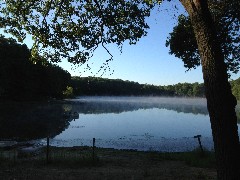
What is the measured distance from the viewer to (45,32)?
38.6 ft

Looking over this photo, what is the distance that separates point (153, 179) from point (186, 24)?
9929mm

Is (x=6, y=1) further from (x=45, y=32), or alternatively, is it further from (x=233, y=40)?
(x=233, y=40)

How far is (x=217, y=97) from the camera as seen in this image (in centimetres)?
646

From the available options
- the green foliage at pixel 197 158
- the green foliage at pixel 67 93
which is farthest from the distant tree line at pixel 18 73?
the green foliage at pixel 197 158

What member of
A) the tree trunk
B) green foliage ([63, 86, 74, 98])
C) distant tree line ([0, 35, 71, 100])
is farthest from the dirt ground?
green foliage ([63, 86, 74, 98])

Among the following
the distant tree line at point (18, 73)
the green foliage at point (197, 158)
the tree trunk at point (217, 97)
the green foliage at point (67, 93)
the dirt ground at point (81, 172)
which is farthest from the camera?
the green foliage at point (67, 93)

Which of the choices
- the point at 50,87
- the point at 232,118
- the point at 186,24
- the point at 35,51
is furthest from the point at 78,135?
the point at 50,87

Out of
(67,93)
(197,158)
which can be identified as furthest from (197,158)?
(67,93)

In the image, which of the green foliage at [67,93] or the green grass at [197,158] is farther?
the green foliage at [67,93]

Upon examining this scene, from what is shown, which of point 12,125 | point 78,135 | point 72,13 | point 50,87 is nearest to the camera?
point 72,13

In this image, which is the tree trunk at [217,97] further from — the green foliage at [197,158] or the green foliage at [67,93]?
the green foliage at [67,93]

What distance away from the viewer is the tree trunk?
6320 millimetres

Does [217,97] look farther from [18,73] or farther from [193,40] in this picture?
[18,73]

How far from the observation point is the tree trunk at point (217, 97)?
20.7 feet
